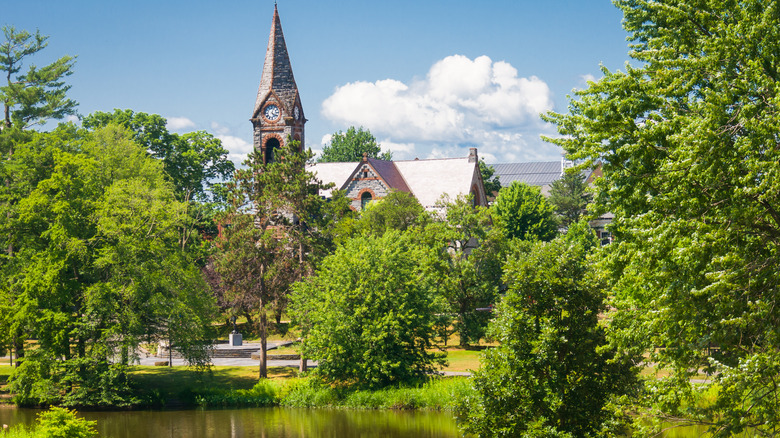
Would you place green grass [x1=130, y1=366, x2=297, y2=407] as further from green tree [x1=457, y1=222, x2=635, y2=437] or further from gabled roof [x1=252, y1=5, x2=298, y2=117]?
gabled roof [x1=252, y1=5, x2=298, y2=117]

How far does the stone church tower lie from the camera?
57156 millimetres

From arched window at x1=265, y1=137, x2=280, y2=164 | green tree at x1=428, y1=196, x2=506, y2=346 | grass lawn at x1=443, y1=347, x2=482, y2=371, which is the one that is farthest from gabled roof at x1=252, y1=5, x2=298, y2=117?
grass lawn at x1=443, y1=347, x2=482, y2=371

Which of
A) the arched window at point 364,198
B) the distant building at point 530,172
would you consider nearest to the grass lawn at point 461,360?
the arched window at point 364,198

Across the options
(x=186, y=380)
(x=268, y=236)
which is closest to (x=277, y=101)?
(x=268, y=236)

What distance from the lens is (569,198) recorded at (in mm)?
80125

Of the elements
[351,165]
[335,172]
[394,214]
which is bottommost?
[394,214]

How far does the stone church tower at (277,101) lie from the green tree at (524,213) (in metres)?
23.5

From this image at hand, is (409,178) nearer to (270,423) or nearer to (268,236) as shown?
(268,236)

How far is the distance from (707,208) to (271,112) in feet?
160

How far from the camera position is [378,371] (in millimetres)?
32281

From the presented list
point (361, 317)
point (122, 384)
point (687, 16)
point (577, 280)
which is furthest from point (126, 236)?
point (687, 16)

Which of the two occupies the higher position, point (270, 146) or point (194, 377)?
point (270, 146)

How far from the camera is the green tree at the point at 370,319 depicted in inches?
1273

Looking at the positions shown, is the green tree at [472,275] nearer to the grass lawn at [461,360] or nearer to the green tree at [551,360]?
the grass lawn at [461,360]
